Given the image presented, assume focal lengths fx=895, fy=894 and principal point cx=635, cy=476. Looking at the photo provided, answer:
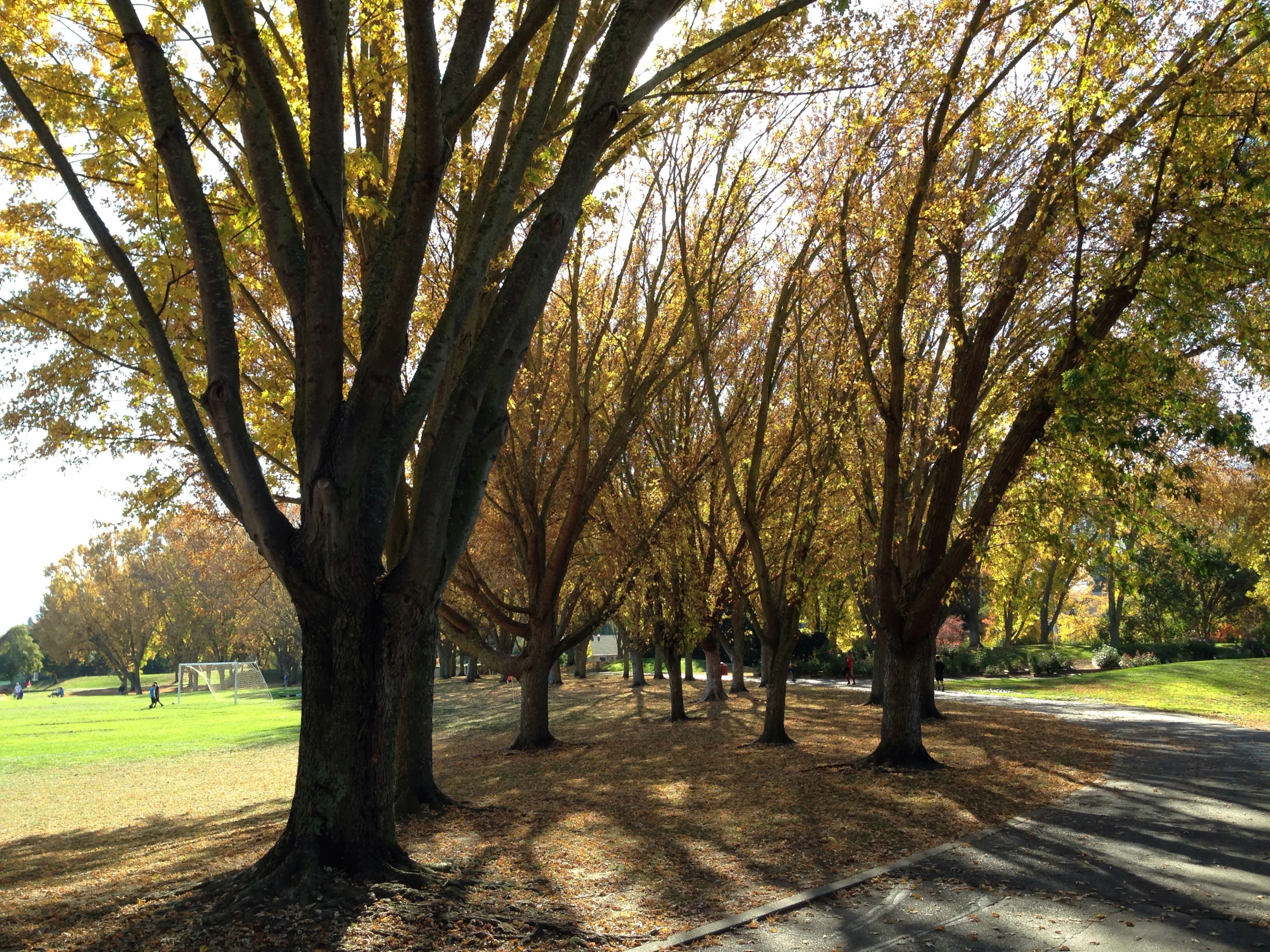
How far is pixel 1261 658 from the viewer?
37.9 meters

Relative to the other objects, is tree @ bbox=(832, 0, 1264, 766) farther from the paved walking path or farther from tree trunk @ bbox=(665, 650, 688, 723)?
tree trunk @ bbox=(665, 650, 688, 723)

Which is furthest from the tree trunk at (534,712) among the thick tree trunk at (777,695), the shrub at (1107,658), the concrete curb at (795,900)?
the shrub at (1107,658)

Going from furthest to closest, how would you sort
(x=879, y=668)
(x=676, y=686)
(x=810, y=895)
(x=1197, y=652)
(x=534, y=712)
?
(x=1197, y=652) < (x=879, y=668) < (x=676, y=686) < (x=534, y=712) < (x=810, y=895)

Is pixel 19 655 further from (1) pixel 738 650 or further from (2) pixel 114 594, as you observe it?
(1) pixel 738 650

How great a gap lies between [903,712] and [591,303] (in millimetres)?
9867

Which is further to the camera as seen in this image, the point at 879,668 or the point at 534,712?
the point at 879,668

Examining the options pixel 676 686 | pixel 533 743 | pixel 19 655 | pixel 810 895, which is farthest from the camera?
pixel 19 655

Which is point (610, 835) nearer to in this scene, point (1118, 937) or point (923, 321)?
point (1118, 937)

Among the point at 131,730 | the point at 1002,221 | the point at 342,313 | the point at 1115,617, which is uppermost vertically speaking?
the point at 1002,221

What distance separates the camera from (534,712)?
59.2ft

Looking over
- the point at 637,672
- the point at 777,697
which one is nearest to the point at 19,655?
the point at 637,672

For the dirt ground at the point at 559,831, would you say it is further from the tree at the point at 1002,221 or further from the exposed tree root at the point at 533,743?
the tree at the point at 1002,221

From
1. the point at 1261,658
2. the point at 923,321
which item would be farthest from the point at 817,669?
the point at 923,321

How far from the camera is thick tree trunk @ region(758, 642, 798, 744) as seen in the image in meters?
16.3
